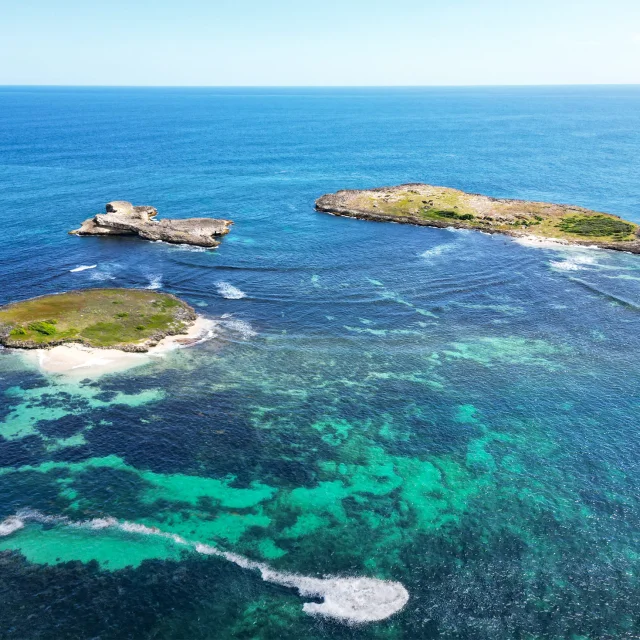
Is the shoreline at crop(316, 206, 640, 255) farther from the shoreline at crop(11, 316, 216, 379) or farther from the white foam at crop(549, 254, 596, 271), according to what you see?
the shoreline at crop(11, 316, 216, 379)

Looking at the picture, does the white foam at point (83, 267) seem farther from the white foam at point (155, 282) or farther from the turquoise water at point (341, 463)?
the white foam at point (155, 282)

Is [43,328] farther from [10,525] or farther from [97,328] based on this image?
[10,525]

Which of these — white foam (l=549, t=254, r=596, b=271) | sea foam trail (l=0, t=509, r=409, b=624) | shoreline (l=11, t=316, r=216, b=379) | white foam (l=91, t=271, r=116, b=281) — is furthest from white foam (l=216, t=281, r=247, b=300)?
white foam (l=549, t=254, r=596, b=271)

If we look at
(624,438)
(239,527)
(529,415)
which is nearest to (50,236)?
(239,527)

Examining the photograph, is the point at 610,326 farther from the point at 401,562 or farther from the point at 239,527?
the point at 239,527

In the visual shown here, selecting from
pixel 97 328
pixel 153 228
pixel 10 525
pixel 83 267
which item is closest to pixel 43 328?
pixel 97 328
